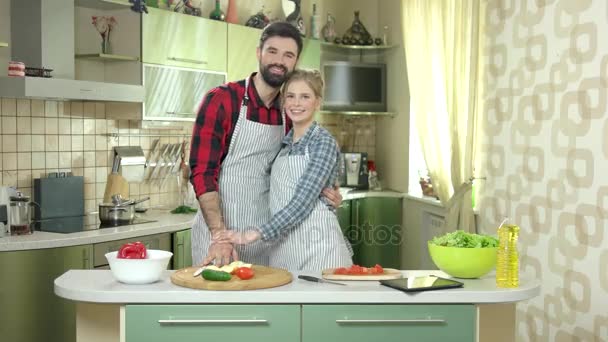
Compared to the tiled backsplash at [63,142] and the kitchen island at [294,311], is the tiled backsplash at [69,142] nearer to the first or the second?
the tiled backsplash at [63,142]

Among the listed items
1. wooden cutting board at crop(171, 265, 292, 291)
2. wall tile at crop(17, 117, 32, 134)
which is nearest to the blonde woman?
wooden cutting board at crop(171, 265, 292, 291)

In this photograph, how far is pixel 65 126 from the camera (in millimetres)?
4645

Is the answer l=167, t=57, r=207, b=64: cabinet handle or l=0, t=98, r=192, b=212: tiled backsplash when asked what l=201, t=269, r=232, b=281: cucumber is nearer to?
l=0, t=98, r=192, b=212: tiled backsplash

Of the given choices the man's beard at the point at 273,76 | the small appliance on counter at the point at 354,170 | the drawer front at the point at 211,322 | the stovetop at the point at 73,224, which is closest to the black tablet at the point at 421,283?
the drawer front at the point at 211,322

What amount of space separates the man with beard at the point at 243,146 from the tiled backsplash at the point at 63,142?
5.09ft

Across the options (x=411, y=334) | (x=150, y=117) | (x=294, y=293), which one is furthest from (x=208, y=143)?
(x=150, y=117)

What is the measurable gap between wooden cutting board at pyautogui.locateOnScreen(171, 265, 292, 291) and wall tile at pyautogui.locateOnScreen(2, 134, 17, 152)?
2109 millimetres

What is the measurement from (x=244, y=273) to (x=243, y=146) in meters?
0.82

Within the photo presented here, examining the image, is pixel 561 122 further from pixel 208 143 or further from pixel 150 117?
pixel 150 117

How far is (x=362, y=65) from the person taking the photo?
630 cm

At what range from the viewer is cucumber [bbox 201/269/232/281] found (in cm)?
247

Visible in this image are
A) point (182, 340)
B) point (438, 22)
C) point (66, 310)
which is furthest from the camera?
point (438, 22)

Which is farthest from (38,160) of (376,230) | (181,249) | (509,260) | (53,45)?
(509,260)

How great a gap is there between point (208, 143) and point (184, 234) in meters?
1.57
